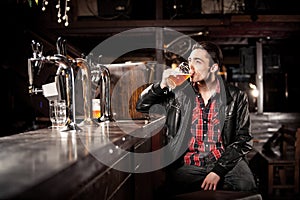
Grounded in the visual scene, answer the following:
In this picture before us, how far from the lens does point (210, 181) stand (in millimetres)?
2926

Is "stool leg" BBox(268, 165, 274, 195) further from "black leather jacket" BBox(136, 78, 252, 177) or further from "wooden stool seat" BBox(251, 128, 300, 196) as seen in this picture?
"black leather jacket" BBox(136, 78, 252, 177)

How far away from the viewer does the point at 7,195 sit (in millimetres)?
773

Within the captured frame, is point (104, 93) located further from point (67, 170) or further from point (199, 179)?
point (67, 170)

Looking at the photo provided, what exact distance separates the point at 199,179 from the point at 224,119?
0.58 metres

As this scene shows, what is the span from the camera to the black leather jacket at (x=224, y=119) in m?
3.13

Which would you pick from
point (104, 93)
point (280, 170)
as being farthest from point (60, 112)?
point (280, 170)

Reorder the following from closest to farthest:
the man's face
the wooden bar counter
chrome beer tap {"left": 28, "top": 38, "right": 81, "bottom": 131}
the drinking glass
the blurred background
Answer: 1. the wooden bar counter
2. chrome beer tap {"left": 28, "top": 38, "right": 81, "bottom": 131}
3. the drinking glass
4. the man's face
5. the blurred background

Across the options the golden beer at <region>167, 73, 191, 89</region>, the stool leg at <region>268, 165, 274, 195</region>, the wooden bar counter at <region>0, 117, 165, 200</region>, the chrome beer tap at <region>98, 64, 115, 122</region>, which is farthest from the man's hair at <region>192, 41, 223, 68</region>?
the stool leg at <region>268, 165, 274, 195</region>

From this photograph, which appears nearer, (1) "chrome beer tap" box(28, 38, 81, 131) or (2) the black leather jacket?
(1) "chrome beer tap" box(28, 38, 81, 131)

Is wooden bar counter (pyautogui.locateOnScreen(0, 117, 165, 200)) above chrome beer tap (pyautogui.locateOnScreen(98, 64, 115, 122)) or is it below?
below

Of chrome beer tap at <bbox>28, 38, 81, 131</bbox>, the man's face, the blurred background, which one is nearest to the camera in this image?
chrome beer tap at <bbox>28, 38, 81, 131</bbox>

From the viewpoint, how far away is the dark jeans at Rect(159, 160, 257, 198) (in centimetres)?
306

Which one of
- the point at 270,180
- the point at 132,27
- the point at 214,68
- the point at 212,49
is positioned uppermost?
the point at 132,27

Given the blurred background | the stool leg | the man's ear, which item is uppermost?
the blurred background
